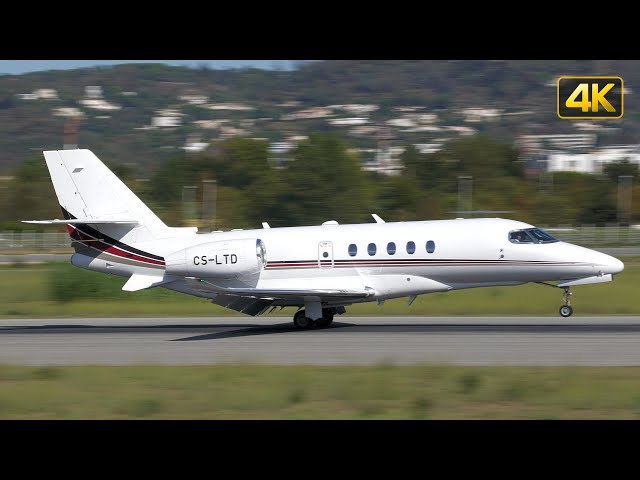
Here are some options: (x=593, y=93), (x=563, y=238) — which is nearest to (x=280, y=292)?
(x=593, y=93)

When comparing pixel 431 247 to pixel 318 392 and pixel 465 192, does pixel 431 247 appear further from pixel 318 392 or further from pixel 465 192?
pixel 465 192

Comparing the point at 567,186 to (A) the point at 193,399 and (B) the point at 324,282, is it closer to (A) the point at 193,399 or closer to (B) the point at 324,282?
(B) the point at 324,282

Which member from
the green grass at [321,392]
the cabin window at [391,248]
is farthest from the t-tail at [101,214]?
the green grass at [321,392]

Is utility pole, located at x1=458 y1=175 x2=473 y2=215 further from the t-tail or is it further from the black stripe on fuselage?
the black stripe on fuselage

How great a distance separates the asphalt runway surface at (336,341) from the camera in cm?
1738

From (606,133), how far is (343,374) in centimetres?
17877

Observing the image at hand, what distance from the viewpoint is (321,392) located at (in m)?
14.0

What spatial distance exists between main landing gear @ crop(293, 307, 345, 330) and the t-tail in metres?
3.58

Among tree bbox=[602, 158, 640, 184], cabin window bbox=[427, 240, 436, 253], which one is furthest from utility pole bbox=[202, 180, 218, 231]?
cabin window bbox=[427, 240, 436, 253]

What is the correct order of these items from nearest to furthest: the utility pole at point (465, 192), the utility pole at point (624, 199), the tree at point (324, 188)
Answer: the utility pole at point (624, 199) < the utility pole at point (465, 192) < the tree at point (324, 188)

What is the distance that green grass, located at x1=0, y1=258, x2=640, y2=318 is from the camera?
2681 cm

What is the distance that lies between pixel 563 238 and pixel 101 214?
42.5 meters

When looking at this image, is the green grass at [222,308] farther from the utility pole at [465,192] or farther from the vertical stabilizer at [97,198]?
the utility pole at [465,192]

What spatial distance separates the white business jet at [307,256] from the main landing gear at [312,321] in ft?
0.10
